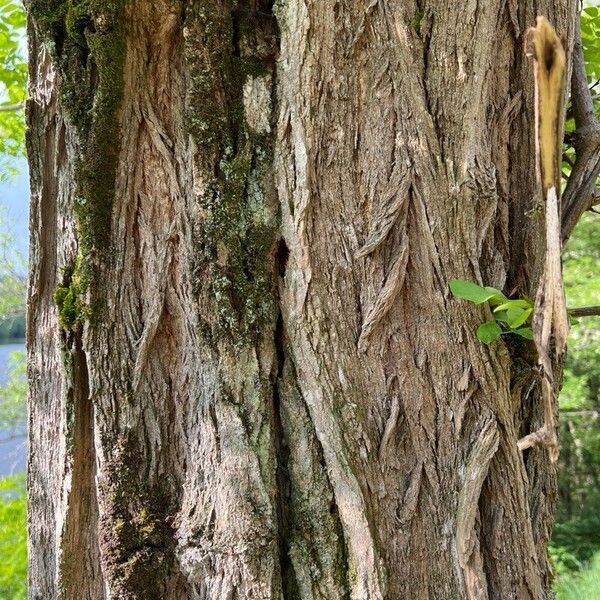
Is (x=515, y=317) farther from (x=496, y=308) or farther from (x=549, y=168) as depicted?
(x=549, y=168)

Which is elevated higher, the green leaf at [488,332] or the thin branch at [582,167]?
the thin branch at [582,167]

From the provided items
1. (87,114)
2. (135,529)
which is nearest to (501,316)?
(135,529)

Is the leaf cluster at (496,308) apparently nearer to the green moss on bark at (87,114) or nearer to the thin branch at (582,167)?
the thin branch at (582,167)

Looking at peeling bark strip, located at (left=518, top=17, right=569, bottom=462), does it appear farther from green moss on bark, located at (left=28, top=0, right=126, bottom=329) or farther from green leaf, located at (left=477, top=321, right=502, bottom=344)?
green moss on bark, located at (left=28, top=0, right=126, bottom=329)

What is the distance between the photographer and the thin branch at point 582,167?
1726 millimetres

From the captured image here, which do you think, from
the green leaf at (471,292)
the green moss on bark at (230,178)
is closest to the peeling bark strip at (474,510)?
the green leaf at (471,292)

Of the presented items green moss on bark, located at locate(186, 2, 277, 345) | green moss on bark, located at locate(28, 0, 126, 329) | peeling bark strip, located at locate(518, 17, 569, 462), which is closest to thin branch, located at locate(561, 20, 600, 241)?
Result: peeling bark strip, located at locate(518, 17, 569, 462)

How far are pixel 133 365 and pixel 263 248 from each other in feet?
1.33

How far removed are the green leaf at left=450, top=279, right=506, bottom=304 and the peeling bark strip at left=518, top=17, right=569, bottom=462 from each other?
11cm

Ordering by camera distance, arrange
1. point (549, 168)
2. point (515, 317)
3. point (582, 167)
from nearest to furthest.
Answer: point (549, 168) < point (515, 317) < point (582, 167)

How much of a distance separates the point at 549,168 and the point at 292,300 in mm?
598

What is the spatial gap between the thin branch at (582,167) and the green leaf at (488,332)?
497 millimetres

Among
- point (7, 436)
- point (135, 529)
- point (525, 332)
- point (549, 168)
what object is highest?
point (549, 168)

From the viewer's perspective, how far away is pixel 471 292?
1.29 meters
